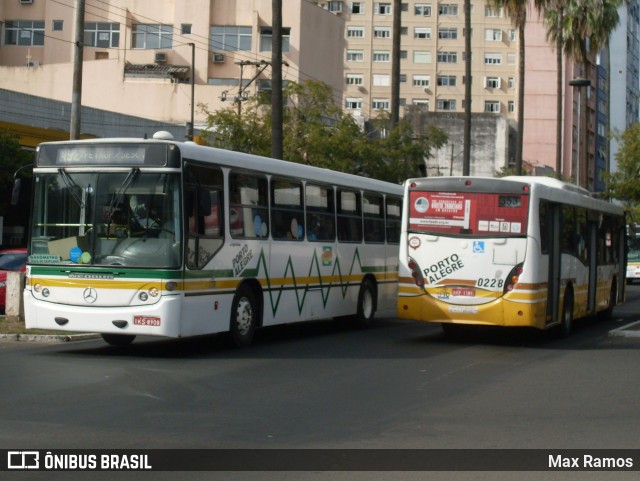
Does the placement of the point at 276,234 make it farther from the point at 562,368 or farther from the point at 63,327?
the point at 562,368

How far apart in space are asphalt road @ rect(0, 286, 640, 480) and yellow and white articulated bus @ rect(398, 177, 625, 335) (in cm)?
65

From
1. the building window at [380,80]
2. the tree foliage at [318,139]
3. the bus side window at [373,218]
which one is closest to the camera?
the bus side window at [373,218]

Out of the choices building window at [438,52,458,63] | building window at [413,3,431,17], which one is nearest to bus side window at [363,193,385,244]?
building window at [438,52,458,63]

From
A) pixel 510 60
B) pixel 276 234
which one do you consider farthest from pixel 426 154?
pixel 510 60

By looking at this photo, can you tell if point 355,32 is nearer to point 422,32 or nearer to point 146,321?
point 422,32

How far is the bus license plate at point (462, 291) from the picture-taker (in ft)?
56.9

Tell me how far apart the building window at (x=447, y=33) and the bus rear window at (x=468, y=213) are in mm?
82697

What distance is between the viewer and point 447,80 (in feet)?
320

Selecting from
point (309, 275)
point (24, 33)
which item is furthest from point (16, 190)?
point (24, 33)

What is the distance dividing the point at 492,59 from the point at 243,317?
84.3 meters

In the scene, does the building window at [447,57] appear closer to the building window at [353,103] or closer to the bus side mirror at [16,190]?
the building window at [353,103]

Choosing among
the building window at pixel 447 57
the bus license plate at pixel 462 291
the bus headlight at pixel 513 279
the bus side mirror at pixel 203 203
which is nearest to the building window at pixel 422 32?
the building window at pixel 447 57

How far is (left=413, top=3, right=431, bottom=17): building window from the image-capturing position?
98.4 metres

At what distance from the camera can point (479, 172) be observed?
7588 cm
